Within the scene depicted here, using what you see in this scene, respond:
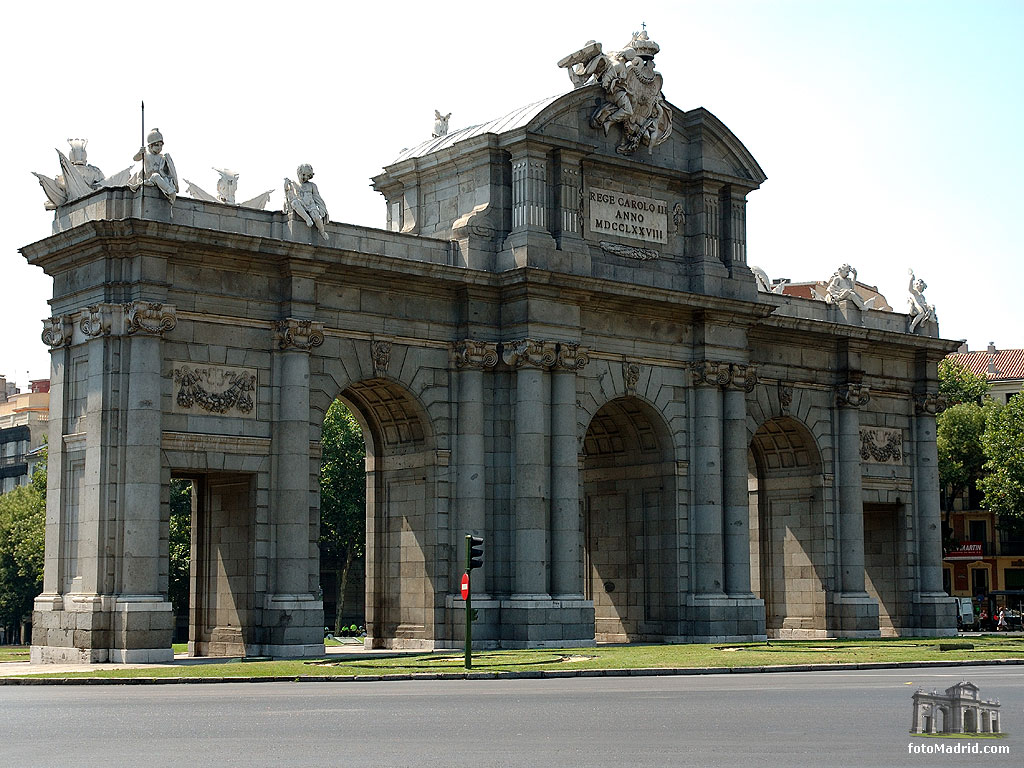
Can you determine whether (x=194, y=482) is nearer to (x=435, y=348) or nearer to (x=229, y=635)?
(x=229, y=635)

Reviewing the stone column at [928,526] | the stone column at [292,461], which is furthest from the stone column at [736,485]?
the stone column at [292,461]

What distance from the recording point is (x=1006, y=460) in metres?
83.3

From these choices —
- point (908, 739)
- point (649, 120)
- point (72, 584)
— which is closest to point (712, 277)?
point (649, 120)

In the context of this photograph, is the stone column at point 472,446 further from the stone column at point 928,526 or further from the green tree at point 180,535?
the green tree at point 180,535

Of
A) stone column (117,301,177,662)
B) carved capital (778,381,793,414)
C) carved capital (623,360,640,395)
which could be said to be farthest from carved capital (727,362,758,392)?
stone column (117,301,177,662)

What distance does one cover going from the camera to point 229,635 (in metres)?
42.0

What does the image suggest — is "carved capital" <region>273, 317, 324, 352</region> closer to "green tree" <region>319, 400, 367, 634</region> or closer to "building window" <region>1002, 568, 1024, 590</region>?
"green tree" <region>319, 400, 367, 634</region>

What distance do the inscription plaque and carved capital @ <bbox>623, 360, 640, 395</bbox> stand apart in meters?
3.92

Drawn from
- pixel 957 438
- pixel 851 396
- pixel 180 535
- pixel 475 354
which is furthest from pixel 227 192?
pixel 957 438

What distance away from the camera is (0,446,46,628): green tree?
8944cm

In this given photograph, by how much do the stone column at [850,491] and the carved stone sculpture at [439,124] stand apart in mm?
16768

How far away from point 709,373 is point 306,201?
560 inches

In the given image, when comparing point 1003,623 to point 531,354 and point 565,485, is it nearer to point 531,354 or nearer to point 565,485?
point 565,485

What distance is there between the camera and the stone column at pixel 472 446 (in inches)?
1772
